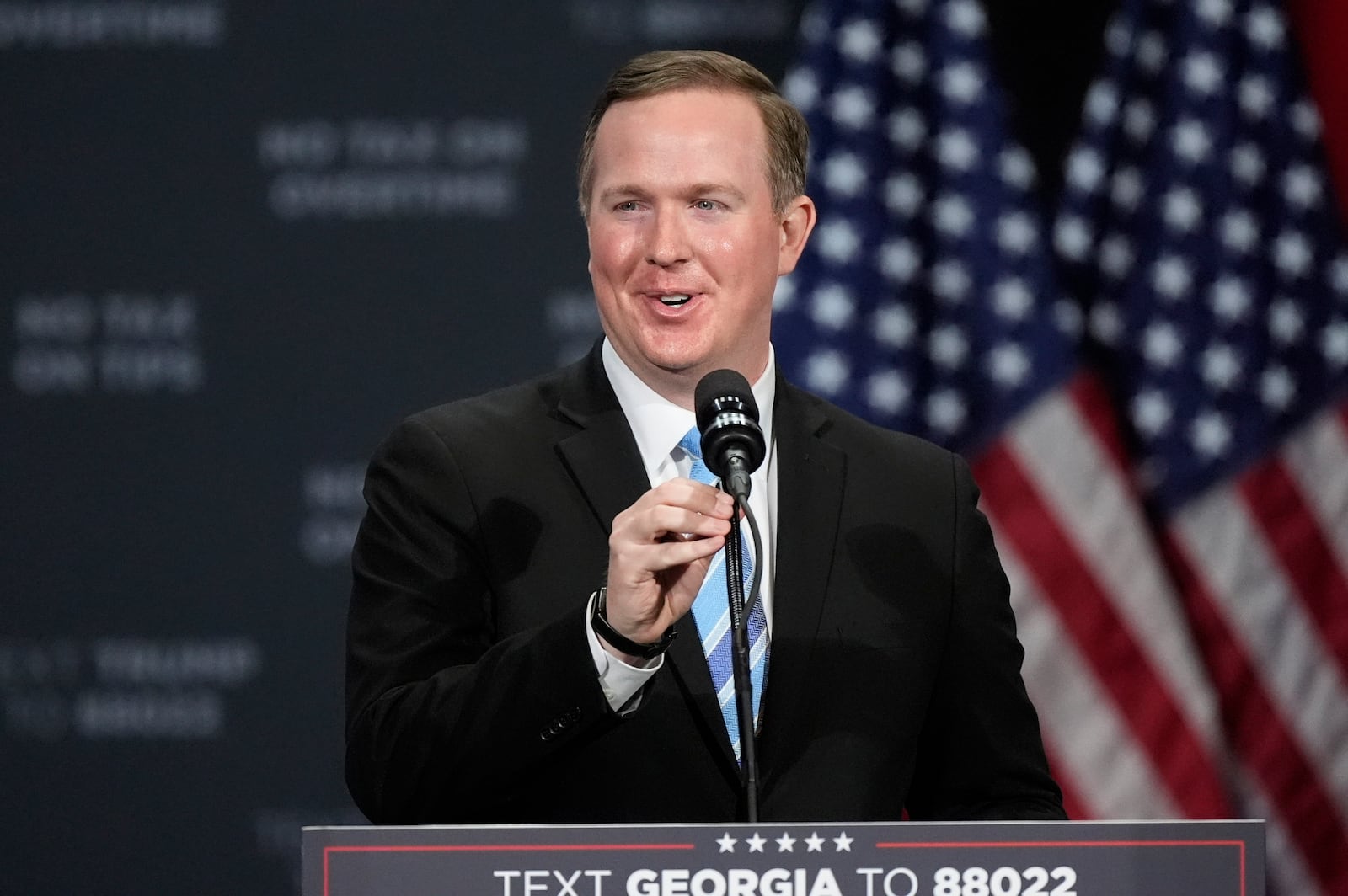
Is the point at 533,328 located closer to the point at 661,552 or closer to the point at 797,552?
the point at 797,552

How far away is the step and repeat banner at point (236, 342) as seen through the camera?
3652mm

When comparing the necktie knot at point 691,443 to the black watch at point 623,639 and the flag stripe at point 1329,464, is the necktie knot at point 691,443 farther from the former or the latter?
the flag stripe at point 1329,464

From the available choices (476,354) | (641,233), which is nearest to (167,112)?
(476,354)

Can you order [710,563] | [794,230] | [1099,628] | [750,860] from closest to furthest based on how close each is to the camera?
[750,860] < [710,563] < [794,230] < [1099,628]

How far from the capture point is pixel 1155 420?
3.62 meters

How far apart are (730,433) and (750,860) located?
365 millimetres

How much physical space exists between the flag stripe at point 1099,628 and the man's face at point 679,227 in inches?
70.8

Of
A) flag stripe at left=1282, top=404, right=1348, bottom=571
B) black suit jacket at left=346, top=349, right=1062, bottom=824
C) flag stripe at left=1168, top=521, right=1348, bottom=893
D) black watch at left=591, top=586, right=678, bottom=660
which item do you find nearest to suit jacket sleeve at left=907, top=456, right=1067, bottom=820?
black suit jacket at left=346, top=349, right=1062, bottom=824

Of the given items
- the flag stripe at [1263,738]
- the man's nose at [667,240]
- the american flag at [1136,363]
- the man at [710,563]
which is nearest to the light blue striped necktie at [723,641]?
the man at [710,563]

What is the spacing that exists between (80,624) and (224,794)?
0.50m

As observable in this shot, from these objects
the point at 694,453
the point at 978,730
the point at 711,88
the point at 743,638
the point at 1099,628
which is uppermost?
the point at 711,88

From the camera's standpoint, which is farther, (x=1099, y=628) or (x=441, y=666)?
(x=1099, y=628)

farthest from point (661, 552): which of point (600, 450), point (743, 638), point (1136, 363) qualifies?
point (1136, 363)

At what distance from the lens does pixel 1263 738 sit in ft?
11.8
